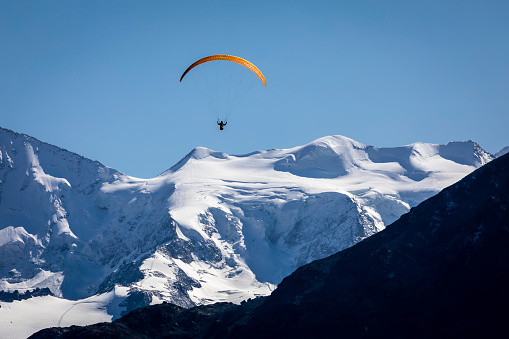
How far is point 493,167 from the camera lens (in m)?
190

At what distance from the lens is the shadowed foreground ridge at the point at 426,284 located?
163m

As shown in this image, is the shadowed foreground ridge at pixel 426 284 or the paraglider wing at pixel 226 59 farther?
the shadowed foreground ridge at pixel 426 284

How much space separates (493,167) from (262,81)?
196ft

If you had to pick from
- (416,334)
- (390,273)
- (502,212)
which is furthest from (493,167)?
(416,334)

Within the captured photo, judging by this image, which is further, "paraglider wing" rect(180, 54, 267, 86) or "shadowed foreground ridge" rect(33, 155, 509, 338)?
"shadowed foreground ridge" rect(33, 155, 509, 338)

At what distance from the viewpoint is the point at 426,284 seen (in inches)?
6895

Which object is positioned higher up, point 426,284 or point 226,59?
point 226,59

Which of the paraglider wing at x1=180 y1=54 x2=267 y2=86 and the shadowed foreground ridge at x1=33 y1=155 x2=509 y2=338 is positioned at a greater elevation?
the paraglider wing at x1=180 y1=54 x2=267 y2=86

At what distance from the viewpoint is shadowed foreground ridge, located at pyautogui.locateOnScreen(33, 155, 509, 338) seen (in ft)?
534

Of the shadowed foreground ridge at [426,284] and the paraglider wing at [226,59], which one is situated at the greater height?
the paraglider wing at [226,59]

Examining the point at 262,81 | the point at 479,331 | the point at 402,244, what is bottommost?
the point at 479,331

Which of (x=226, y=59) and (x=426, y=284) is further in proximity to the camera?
(x=426, y=284)

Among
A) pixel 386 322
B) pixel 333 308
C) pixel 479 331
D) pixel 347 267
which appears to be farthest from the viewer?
pixel 347 267

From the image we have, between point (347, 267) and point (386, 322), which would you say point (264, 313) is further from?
point (386, 322)
